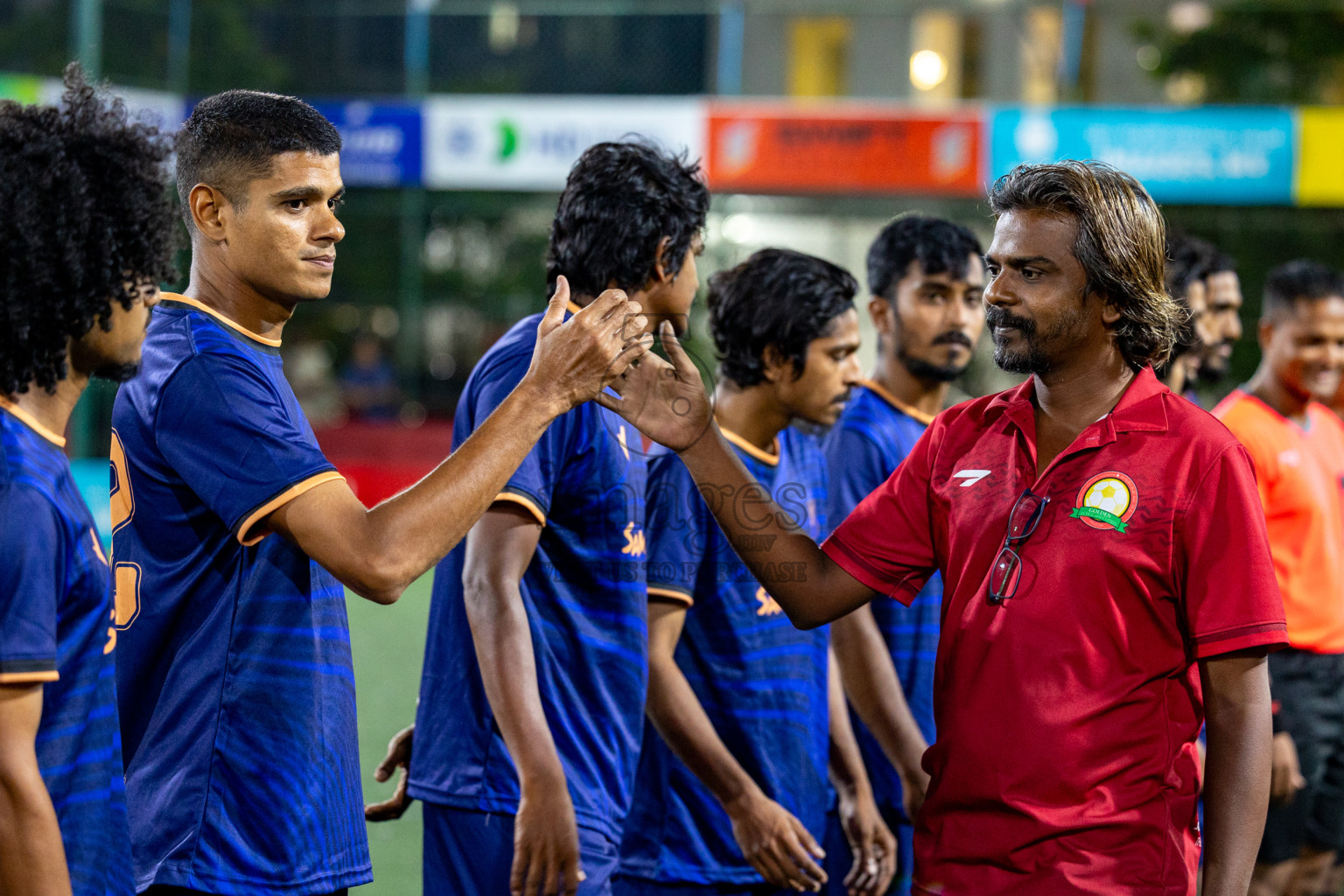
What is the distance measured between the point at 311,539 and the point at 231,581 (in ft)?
0.68

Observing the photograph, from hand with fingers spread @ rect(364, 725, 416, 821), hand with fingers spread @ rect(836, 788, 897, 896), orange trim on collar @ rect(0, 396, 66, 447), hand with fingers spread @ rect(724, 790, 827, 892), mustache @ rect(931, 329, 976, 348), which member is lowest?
hand with fingers spread @ rect(836, 788, 897, 896)

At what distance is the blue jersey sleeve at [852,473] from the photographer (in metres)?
3.81

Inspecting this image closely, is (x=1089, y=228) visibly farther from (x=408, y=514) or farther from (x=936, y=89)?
(x=936, y=89)

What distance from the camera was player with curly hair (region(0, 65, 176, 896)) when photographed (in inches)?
66.7

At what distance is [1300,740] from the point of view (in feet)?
15.3

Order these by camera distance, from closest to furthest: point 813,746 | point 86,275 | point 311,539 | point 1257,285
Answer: point 86,275 → point 311,539 → point 813,746 → point 1257,285

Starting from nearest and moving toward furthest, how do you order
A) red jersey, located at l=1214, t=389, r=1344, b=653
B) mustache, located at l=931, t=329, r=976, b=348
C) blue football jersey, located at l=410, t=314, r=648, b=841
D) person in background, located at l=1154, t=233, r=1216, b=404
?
blue football jersey, located at l=410, t=314, r=648, b=841 → mustache, located at l=931, t=329, r=976, b=348 → person in background, located at l=1154, t=233, r=1216, b=404 → red jersey, located at l=1214, t=389, r=1344, b=653

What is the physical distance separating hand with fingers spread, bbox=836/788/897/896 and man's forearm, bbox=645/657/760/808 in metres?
0.60

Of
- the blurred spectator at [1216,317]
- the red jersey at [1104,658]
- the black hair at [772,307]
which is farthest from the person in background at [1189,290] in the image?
the red jersey at [1104,658]

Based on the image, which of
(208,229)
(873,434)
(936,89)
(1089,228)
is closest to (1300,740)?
(873,434)

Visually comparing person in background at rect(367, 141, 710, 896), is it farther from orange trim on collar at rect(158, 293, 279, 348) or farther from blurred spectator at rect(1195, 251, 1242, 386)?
blurred spectator at rect(1195, 251, 1242, 386)

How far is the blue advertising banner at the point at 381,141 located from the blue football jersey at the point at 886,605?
12915 millimetres

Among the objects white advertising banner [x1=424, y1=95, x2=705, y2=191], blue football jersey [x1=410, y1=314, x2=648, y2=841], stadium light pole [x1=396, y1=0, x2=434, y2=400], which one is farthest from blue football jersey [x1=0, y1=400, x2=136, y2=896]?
stadium light pole [x1=396, y1=0, x2=434, y2=400]

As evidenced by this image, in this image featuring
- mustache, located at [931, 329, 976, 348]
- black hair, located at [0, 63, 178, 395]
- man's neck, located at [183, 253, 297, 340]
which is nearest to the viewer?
black hair, located at [0, 63, 178, 395]
